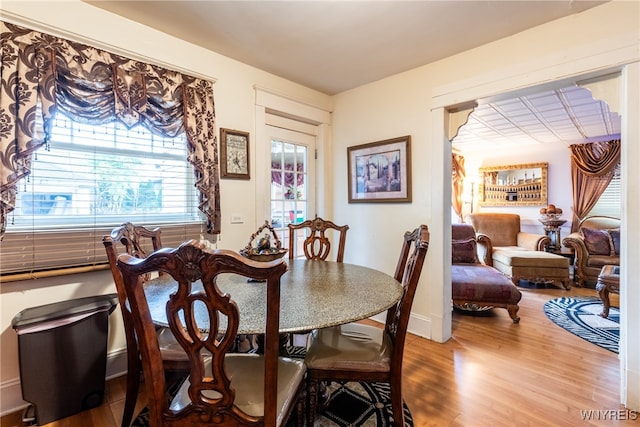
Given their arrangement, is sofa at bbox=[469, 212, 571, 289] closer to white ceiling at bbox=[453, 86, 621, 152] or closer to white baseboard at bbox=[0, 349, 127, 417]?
white ceiling at bbox=[453, 86, 621, 152]

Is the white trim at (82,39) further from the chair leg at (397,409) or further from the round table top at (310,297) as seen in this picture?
the chair leg at (397,409)

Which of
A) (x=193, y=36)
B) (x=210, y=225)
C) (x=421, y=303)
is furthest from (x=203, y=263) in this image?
(x=421, y=303)

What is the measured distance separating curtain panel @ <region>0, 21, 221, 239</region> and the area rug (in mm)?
3496

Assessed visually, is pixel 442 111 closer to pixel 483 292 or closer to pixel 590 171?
pixel 483 292

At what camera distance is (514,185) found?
568cm

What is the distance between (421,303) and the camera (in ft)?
8.84

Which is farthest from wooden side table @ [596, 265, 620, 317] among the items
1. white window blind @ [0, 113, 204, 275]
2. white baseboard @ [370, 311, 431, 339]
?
white window blind @ [0, 113, 204, 275]

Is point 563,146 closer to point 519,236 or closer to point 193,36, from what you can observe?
point 519,236

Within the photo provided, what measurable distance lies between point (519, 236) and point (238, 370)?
538 cm

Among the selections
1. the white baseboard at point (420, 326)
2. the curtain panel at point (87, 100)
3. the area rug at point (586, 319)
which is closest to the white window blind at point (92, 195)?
the curtain panel at point (87, 100)

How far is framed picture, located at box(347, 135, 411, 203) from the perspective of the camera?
2.78m

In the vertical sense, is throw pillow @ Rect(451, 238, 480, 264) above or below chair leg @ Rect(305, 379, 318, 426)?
above

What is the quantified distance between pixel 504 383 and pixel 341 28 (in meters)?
2.71

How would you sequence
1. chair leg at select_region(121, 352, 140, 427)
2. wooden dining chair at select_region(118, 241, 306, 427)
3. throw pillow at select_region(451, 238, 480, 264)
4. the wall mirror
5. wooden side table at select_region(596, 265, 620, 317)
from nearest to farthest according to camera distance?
wooden dining chair at select_region(118, 241, 306, 427), chair leg at select_region(121, 352, 140, 427), wooden side table at select_region(596, 265, 620, 317), throw pillow at select_region(451, 238, 480, 264), the wall mirror
